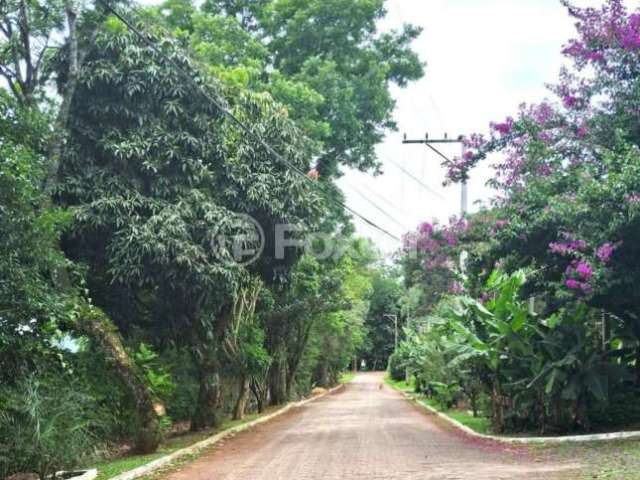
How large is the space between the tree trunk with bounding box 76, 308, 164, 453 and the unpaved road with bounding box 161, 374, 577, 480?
105cm

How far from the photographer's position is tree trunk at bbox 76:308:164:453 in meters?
13.4

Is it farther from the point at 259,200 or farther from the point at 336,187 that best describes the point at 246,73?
the point at 336,187

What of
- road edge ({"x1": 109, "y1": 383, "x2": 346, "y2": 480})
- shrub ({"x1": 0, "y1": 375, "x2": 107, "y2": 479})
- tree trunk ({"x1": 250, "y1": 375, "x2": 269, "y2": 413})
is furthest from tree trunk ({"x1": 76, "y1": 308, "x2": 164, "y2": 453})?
tree trunk ({"x1": 250, "y1": 375, "x2": 269, "y2": 413})

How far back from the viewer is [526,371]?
1612 cm

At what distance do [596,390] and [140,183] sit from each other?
9.63 meters

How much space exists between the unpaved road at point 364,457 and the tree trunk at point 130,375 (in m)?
1.05

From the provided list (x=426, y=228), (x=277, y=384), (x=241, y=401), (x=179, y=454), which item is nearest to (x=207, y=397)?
(x=179, y=454)

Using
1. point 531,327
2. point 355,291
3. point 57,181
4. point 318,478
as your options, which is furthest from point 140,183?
point 355,291

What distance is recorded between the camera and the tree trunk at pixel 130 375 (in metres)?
13.4

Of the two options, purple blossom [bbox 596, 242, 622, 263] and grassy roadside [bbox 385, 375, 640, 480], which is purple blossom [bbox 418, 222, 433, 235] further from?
purple blossom [bbox 596, 242, 622, 263]

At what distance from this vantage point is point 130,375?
13.5 meters

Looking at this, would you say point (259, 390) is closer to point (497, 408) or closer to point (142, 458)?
point (497, 408)

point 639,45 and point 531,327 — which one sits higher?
point 639,45

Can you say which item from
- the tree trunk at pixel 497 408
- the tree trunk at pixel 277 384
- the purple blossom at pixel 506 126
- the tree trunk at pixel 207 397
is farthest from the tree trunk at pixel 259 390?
the purple blossom at pixel 506 126
